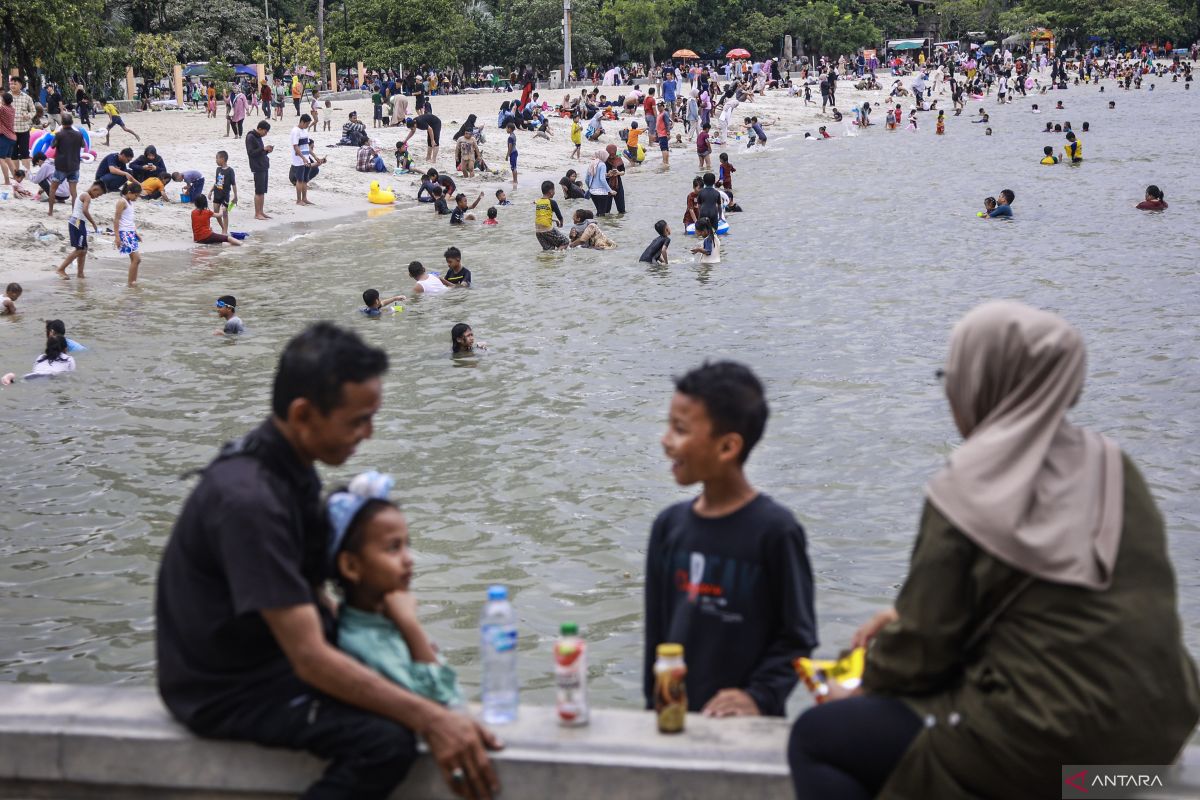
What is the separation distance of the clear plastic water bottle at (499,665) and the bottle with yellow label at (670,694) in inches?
17.8

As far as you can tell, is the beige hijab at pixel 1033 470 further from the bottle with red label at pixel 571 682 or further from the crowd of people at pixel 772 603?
the bottle with red label at pixel 571 682

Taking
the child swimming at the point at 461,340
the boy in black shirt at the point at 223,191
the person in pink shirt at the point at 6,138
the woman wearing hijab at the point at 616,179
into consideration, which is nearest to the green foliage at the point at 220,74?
the woman wearing hijab at the point at 616,179

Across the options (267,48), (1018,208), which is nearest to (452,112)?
(267,48)

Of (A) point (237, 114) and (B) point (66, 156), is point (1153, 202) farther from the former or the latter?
(A) point (237, 114)

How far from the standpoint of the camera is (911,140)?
182 feet

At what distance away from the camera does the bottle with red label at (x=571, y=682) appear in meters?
3.82

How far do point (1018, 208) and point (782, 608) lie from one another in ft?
95.4

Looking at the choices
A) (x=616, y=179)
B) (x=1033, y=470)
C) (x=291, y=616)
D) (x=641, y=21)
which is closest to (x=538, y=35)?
(x=641, y=21)

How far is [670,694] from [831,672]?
0.51m

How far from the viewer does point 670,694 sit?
12.4 feet

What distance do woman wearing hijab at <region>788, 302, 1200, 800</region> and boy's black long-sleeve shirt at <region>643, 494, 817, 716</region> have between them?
845 millimetres

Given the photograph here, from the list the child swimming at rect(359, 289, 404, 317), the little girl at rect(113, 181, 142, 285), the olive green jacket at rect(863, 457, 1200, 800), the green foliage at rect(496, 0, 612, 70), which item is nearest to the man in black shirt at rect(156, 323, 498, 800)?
the olive green jacket at rect(863, 457, 1200, 800)

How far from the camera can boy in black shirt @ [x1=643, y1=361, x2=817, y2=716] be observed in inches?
158

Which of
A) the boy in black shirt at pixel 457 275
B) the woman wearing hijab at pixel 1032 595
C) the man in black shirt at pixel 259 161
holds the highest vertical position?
the man in black shirt at pixel 259 161
